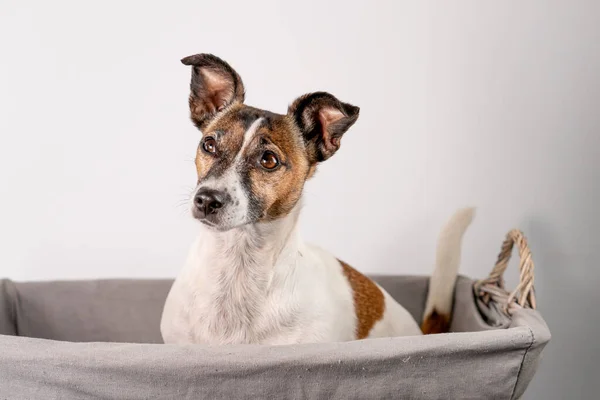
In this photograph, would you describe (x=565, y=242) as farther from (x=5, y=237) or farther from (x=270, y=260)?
(x=5, y=237)

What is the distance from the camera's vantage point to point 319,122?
5.40 feet

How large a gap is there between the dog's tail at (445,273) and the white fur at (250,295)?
559mm

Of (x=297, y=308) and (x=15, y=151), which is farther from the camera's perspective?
(x=15, y=151)

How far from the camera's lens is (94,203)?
7.86 ft

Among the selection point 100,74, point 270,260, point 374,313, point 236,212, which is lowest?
point 374,313

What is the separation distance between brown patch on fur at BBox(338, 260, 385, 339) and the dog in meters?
0.05

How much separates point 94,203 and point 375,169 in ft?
3.29

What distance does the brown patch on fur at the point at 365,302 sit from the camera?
1.76m

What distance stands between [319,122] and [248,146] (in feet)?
0.74

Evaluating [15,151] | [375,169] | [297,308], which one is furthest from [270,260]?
[15,151]

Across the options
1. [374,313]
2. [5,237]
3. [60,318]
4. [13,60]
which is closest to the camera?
[374,313]

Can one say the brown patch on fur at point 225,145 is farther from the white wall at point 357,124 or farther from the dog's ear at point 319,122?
the white wall at point 357,124

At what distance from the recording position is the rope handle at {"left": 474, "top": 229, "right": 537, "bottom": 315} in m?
1.73

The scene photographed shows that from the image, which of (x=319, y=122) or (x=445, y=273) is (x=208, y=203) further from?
(x=445, y=273)
